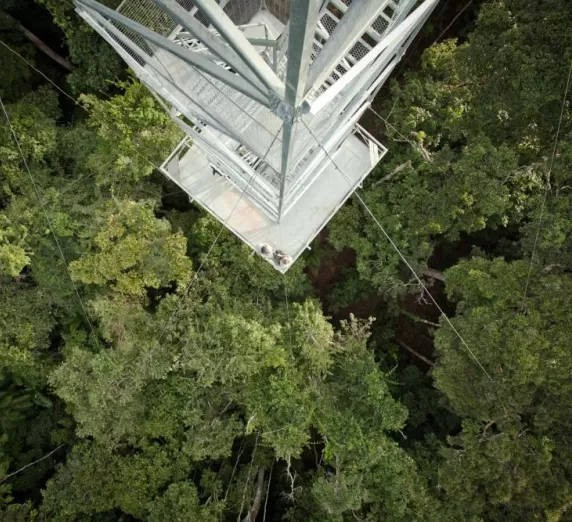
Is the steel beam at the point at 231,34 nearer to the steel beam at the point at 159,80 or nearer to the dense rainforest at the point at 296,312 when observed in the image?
the steel beam at the point at 159,80

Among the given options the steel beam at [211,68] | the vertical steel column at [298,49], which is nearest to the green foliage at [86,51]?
the steel beam at [211,68]

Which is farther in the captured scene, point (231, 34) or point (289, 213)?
point (289, 213)

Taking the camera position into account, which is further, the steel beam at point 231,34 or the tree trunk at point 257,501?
the tree trunk at point 257,501

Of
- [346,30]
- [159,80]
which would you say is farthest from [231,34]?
[159,80]

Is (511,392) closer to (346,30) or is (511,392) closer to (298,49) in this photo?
(346,30)

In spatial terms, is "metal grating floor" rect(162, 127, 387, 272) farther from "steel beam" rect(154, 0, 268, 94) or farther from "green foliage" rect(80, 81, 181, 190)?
"steel beam" rect(154, 0, 268, 94)

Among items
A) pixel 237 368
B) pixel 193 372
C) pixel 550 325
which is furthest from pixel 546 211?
pixel 193 372
